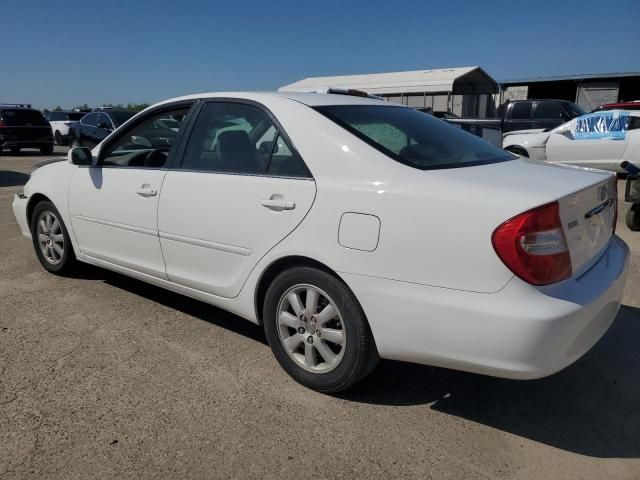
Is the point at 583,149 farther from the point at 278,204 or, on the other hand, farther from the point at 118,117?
the point at 118,117

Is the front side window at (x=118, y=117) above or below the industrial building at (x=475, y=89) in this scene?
below

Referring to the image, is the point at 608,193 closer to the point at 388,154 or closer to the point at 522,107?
the point at 388,154

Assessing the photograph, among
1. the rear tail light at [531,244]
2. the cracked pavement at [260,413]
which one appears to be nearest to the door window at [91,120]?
the cracked pavement at [260,413]

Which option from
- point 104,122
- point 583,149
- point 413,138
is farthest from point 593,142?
point 104,122

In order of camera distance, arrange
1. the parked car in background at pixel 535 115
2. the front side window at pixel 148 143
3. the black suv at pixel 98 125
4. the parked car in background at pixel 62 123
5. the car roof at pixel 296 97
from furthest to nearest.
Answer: the parked car in background at pixel 62 123
the black suv at pixel 98 125
the parked car in background at pixel 535 115
the front side window at pixel 148 143
the car roof at pixel 296 97

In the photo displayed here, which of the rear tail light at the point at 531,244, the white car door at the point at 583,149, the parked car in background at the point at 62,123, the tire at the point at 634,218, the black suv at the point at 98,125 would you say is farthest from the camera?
the parked car in background at the point at 62,123

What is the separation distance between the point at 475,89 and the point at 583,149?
787 inches

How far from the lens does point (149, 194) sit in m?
3.56

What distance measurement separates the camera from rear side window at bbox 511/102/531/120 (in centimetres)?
1473

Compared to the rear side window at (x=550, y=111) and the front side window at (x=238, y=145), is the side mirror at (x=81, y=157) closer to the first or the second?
the front side window at (x=238, y=145)

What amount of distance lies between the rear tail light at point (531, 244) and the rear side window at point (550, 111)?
44.2ft

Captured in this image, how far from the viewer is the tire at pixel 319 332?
265 centimetres

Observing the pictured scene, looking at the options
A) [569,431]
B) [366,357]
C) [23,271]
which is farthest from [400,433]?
[23,271]

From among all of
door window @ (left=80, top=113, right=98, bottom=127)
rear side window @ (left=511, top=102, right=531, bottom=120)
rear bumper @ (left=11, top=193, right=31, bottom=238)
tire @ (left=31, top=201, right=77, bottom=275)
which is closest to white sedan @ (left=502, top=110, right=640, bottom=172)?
rear side window @ (left=511, top=102, right=531, bottom=120)
